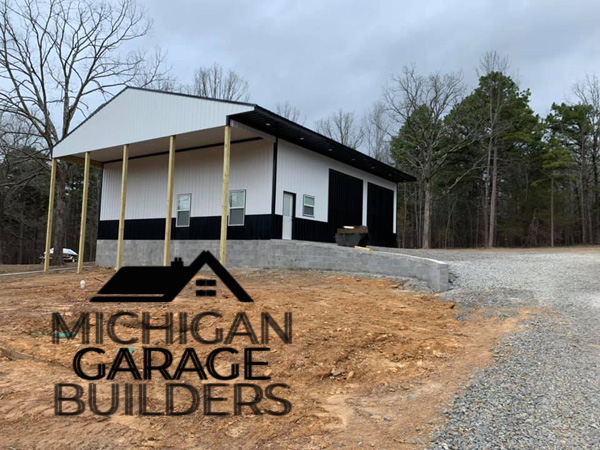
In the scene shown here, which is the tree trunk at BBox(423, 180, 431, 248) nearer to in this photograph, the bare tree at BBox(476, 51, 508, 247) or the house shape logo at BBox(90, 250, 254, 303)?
the bare tree at BBox(476, 51, 508, 247)

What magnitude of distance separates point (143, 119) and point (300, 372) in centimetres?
1179

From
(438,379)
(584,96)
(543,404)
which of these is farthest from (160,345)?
(584,96)

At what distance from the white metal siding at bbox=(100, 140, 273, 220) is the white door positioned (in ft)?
2.45

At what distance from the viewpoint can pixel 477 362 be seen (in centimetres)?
450

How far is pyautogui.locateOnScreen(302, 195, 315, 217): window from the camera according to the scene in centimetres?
1388

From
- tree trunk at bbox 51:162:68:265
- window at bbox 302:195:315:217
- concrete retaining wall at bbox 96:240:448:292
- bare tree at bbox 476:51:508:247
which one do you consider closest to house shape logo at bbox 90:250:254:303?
concrete retaining wall at bbox 96:240:448:292

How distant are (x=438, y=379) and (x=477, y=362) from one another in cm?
74

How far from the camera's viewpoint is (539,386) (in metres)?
3.77

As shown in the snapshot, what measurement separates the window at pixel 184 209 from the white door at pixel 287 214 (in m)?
3.73

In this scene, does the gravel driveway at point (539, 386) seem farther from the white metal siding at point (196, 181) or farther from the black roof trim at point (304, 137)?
the white metal siding at point (196, 181)

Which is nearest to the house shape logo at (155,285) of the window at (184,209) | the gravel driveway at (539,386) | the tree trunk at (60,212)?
the window at (184,209)

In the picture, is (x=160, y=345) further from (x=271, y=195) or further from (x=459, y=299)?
(x=271, y=195)

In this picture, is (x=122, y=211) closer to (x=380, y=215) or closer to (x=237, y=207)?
(x=237, y=207)

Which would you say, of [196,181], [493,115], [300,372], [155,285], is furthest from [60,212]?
[493,115]
